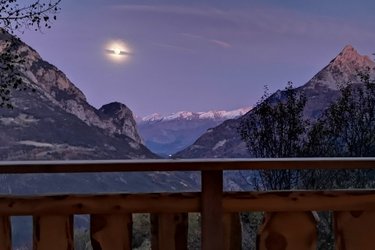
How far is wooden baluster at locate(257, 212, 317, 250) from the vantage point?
1.40m

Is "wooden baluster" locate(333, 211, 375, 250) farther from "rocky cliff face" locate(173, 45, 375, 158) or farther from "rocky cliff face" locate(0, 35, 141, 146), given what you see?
"rocky cliff face" locate(173, 45, 375, 158)

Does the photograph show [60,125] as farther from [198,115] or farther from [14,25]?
[14,25]

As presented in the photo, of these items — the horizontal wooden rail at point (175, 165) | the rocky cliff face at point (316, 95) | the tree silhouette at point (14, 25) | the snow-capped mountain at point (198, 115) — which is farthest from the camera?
the rocky cliff face at point (316, 95)

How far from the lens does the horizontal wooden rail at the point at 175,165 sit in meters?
1.26

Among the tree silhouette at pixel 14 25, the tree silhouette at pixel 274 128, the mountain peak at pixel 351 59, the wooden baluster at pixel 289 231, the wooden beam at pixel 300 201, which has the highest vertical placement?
the mountain peak at pixel 351 59

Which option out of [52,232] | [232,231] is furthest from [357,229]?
[52,232]

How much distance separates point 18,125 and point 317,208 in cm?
473

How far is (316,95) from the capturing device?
6672mm

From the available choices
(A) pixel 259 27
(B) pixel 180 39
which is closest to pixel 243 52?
(A) pixel 259 27

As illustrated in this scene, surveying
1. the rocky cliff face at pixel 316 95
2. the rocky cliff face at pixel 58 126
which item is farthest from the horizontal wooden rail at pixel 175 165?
the rocky cliff face at pixel 316 95

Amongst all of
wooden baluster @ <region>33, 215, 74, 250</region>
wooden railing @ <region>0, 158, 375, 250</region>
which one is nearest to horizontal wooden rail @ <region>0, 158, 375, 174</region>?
wooden railing @ <region>0, 158, 375, 250</region>

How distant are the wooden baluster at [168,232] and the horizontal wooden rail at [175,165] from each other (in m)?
0.15

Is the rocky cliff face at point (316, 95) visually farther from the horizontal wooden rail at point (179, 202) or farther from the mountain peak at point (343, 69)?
the horizontal wooden rail at point (179, 202)

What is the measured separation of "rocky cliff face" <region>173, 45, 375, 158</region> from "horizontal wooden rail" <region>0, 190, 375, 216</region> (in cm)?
491
